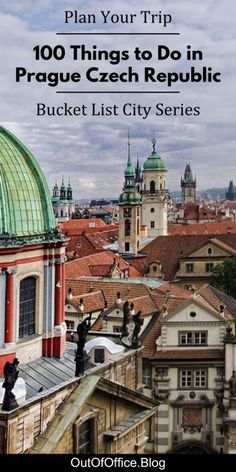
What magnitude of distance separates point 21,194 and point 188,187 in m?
155

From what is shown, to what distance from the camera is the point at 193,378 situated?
28.4 m

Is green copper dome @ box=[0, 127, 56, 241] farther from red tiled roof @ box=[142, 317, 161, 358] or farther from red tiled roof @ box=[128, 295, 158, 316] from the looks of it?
red tiled roof @ box=[128, 295, 158, 316]

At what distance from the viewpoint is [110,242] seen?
78.1m

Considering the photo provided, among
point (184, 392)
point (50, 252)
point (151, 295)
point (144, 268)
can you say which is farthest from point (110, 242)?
point (50, 252)

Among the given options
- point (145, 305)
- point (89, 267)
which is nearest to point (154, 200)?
point (89, 267)

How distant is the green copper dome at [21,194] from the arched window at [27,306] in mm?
1336

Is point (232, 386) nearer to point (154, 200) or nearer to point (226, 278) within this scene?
point (226, 278)

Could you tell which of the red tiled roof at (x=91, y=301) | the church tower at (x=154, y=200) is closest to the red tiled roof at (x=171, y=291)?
the red tiled roof at (x=91, y=301)

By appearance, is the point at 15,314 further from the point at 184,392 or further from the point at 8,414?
the point at 184,392

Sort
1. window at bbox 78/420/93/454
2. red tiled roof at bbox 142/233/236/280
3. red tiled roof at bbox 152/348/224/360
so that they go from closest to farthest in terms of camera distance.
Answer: window at bbox 78/420/93/454 < red tiled roof at bbox 152/348/224/360 < red tiled roof at bbox 142/233/236/280

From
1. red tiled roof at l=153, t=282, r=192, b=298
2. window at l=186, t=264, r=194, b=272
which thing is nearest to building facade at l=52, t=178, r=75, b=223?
window at l=186, t=264, r=194, b=272

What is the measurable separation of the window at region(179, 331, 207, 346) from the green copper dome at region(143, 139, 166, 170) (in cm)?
5099

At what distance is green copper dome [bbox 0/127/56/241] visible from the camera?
1687 cm
